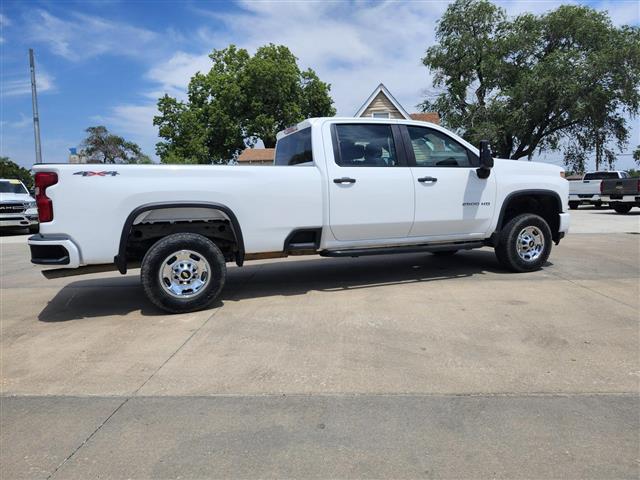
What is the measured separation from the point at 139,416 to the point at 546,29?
3737 centimetres

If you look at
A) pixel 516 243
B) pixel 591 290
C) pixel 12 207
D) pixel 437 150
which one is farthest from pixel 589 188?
pixel 12 207

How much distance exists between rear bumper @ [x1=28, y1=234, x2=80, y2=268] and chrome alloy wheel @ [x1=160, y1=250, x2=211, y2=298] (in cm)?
85

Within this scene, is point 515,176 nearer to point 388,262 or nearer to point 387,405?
point 388,262

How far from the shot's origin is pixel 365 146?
19.7 ft

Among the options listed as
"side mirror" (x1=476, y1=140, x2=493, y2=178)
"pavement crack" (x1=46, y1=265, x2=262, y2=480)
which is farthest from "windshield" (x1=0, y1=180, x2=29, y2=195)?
"side mirror" (x1=476, y1=140, x2=493, y2=178)

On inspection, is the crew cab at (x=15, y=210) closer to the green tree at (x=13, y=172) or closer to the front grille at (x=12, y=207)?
the front grille at (x=12, y=207)

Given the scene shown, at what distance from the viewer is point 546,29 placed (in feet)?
108

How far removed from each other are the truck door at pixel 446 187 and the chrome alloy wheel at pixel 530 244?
63 centimetres

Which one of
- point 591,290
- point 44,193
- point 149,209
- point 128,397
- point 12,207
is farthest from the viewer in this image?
point 12,207

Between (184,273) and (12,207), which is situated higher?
(12,207)

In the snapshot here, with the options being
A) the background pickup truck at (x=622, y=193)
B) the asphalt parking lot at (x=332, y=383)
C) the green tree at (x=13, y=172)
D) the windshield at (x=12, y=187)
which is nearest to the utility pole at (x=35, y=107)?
the windshield at (x=12, y=187)

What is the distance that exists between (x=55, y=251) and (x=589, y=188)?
80.0 feet

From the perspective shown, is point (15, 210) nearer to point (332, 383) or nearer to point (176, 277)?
point (176, 277)

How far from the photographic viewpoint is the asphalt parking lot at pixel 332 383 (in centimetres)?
262
